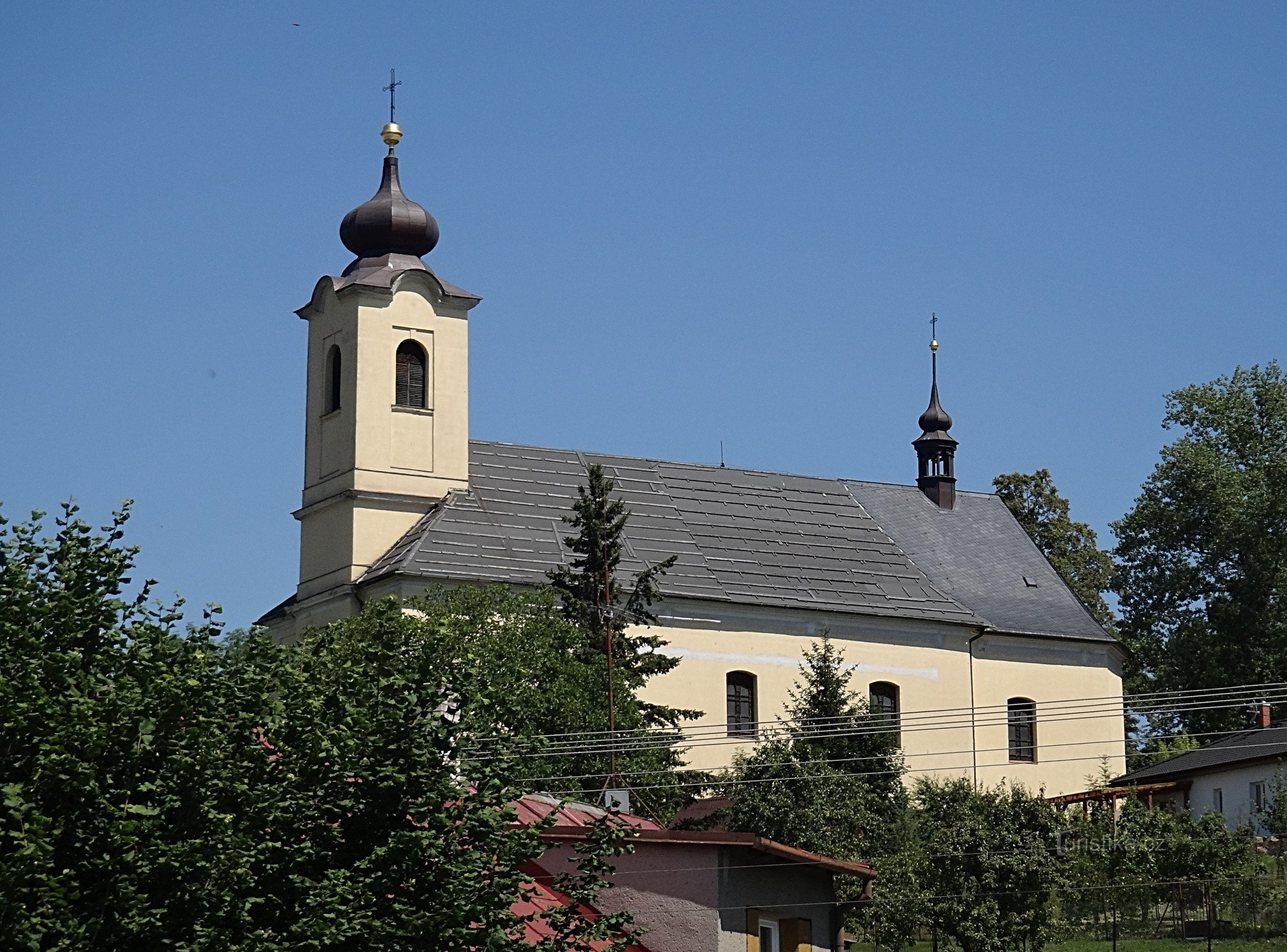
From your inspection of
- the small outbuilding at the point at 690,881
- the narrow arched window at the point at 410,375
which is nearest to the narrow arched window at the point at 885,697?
the narrow arched window at the point at 410,375

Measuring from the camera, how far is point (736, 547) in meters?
44.0

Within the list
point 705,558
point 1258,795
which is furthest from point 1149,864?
point 705,558

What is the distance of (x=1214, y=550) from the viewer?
5778 centimetres

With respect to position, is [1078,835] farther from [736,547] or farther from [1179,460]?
[1179,460]

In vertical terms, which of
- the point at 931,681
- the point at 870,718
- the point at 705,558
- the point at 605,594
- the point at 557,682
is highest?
the point at 705,558

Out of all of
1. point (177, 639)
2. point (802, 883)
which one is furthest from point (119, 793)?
point (802, 883)

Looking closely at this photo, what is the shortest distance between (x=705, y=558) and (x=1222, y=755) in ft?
39.6

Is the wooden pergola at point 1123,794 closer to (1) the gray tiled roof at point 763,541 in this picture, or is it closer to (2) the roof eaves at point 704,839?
(1) the gray tiled roof at point 763,541

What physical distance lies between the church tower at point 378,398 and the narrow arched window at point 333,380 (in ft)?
0.08

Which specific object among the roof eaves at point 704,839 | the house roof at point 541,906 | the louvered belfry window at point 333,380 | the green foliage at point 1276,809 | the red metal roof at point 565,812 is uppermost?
the louvered belfry window at point 333,380

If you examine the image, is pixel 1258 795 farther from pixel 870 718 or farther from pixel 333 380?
pixel 333 380

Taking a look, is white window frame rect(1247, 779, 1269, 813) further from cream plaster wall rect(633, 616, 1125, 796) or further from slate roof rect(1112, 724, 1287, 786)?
cream plaster wall rect(633, 616, 1125, 796)

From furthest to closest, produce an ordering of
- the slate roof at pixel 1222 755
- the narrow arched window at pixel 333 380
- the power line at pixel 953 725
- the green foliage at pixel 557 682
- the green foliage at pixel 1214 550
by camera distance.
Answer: the green foliage at pixel 1214 550 < the slate roof at pixel 1222 755 < the narrow arched window at pixel 333 380 < the power line at pixel 953 725 < the green foliage at pixel 557 682

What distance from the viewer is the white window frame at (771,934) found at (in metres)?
22.5
